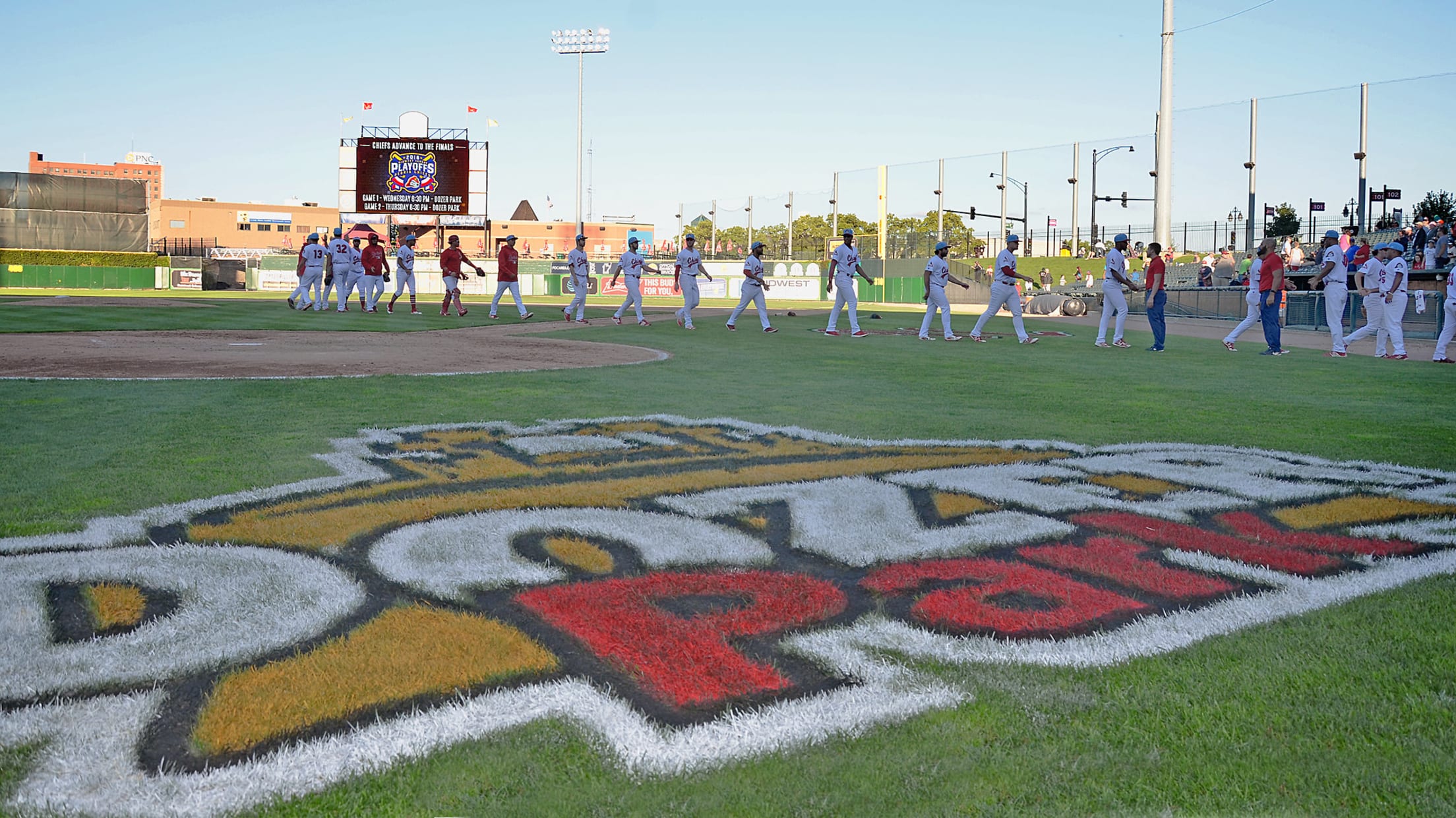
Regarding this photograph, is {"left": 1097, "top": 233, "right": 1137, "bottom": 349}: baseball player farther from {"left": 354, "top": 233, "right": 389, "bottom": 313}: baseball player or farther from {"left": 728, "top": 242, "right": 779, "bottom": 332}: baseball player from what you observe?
{"left": 354, "top": 233, "right": 389, "bottom": 313}: baseball player

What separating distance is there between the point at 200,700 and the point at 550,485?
286 cm

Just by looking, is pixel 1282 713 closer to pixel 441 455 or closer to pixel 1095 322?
pixel 441 455

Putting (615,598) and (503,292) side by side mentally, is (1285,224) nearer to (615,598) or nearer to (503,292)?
(503,292)

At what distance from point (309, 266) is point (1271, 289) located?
20.2 metres

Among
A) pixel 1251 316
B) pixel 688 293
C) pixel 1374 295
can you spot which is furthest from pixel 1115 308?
pixel 688 293

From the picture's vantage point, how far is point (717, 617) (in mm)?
3410

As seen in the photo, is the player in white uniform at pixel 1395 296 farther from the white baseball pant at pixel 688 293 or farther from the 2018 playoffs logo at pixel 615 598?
the white baseball pant at pixel 688 293

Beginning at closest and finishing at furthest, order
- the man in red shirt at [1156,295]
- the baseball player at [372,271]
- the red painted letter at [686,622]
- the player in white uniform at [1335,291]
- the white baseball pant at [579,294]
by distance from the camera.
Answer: the red painted letter at [686,622] → the player in white uniform at [1335,291] → the man in red shirt at [1156,295] → the white baseball pant at [579,294] → the baseball player at [372,271]

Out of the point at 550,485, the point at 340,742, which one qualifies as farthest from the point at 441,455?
the point at 340,742

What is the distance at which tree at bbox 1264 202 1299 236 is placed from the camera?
4141 cm

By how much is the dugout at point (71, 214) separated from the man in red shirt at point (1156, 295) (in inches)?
2333

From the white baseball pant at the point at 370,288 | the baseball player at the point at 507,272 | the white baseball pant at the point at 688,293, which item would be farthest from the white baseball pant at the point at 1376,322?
the white baseball pant at the point at 370,288

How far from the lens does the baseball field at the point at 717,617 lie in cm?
232

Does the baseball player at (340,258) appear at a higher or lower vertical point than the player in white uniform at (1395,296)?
higher
